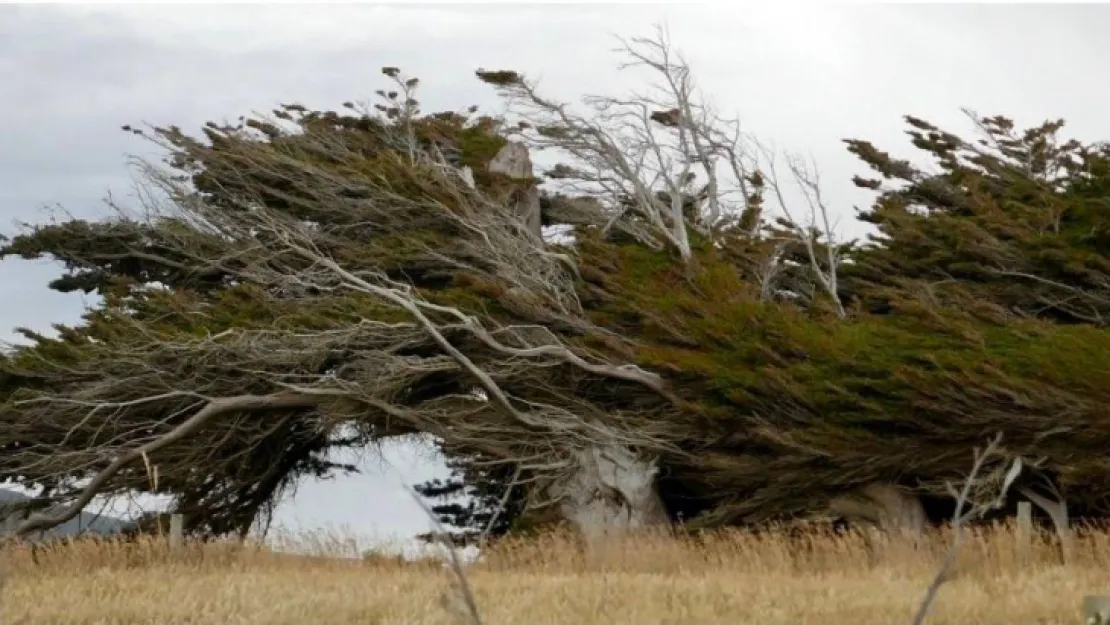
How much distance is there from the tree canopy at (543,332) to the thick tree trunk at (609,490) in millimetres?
81

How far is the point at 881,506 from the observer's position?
1800 cm

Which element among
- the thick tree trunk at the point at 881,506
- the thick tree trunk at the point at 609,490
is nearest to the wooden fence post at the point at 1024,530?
the thick tree trunk at the point at 881,506

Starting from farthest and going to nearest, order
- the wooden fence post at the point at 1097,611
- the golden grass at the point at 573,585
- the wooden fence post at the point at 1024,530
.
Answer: the wooden fence post at the point at 1024,530 < the golden grass at the point at 573,585 < the wooden fence post at the point at 1097,611

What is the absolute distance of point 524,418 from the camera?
18.4 metres

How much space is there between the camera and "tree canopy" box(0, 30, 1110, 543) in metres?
17.2

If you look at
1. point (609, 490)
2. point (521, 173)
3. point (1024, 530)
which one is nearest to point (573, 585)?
point (1024, 530)

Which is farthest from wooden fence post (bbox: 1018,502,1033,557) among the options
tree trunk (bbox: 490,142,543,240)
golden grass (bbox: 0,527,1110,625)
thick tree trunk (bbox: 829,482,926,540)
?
tree trunk (bbox: 490,142,543,240)

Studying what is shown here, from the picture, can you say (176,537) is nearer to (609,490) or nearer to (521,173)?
(609,490)

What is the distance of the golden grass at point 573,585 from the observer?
33.2 feet

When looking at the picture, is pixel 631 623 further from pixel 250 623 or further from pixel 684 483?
pixel 684 483

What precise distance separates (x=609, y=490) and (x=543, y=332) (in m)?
2.33

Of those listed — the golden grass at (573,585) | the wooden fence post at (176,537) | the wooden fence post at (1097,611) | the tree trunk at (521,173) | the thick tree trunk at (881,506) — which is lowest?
the wooden fence post at (1097,611)

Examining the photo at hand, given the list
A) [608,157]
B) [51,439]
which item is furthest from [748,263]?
[51,439]

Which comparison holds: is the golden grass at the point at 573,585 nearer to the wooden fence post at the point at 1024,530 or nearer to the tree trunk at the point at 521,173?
the wooden fence post at the point at 1024,530
